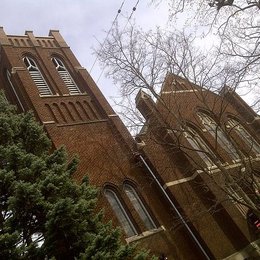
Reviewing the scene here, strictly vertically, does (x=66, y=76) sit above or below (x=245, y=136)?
above

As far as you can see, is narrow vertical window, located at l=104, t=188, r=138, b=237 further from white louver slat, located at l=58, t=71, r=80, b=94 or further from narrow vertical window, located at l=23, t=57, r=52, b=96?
white louver slat, located at l=58, t=71, r=80, b=94

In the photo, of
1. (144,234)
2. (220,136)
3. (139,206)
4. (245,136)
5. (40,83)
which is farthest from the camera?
(245,136)

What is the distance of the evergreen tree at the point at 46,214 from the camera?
8.30 m

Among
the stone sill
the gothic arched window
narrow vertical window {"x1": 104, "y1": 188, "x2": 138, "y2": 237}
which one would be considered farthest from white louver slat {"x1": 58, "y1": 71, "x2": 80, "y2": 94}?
the stone sill

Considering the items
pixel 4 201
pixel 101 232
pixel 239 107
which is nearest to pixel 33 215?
pixel 4 201

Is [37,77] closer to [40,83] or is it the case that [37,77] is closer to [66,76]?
[40,83]

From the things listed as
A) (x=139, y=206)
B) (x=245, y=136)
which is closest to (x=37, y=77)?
(x=139, y=206)

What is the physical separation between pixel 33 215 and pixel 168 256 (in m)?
5.95

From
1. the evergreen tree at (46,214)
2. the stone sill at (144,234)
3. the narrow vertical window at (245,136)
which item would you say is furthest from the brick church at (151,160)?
the evergreen tree at (46,214)

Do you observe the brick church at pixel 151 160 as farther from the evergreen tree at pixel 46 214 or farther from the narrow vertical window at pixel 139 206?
the evergreen tree at pixel 46 214

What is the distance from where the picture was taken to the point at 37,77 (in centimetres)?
1827

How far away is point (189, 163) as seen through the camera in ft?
52.2

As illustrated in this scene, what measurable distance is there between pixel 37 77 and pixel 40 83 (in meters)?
0.52

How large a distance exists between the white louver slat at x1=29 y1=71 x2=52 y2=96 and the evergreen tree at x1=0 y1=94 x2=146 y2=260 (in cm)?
714
